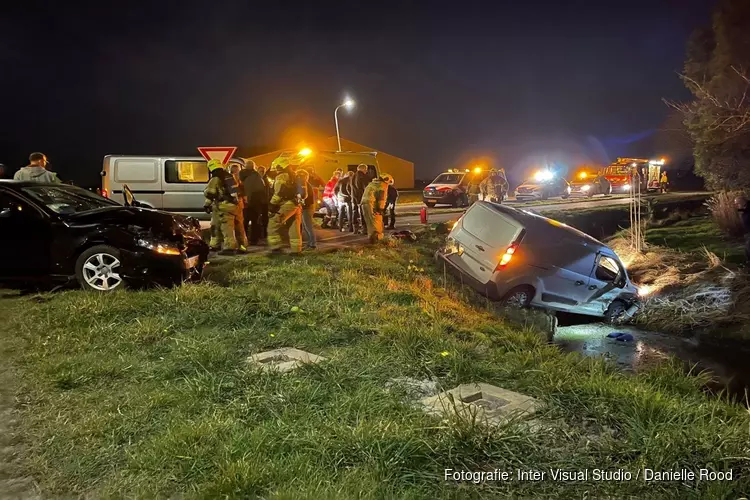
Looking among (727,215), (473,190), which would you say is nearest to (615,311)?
(727,215)

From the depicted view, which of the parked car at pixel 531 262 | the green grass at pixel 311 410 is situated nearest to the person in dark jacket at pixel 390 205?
the parked car at pixel 531 262

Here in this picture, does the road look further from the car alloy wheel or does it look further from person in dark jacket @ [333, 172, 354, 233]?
the car alloy wheel

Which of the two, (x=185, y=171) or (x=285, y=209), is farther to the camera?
(x=185, y=171)

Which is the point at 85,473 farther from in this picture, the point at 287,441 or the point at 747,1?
the point at 747,1

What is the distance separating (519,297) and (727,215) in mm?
10099

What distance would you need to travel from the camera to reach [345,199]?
14.9 metres

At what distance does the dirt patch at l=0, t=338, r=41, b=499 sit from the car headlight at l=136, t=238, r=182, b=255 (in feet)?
9.44

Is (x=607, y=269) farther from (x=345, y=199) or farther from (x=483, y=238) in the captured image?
(x=345, y=199)

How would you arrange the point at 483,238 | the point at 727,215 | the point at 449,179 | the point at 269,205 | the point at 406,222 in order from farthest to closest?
1. the point at 449,179
2. the point at 406,222
3. the point at 727,215
4. the point at 269,205
5. the point at 483,238

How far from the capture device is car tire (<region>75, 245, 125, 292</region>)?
732 centimetres

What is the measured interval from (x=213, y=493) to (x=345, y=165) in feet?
56.7

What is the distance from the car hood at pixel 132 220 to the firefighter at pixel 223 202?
2667 millimetres

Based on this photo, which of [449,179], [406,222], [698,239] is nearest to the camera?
[698,239]

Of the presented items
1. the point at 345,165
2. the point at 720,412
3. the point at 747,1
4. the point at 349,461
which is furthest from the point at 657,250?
the point at 349,461
